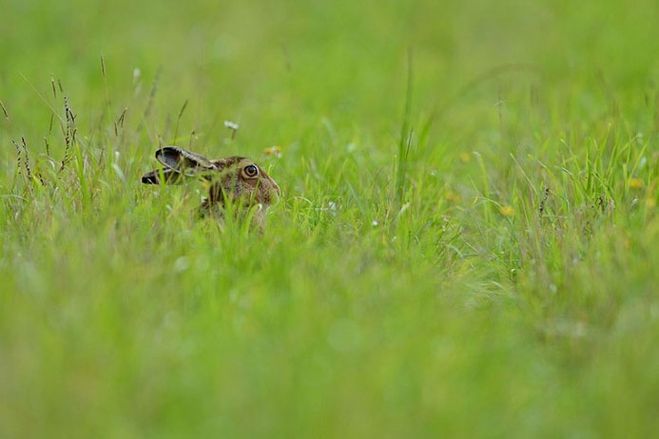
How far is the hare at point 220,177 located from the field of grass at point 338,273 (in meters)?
0.09

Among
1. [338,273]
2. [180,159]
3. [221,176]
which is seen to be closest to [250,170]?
[221,176]

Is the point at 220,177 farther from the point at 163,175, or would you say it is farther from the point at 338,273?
the point at 338,273

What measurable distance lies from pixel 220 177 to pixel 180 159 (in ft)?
0.60

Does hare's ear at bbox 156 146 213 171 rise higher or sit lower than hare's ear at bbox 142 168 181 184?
higher

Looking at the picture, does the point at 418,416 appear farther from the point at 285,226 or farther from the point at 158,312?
the point at 285,226

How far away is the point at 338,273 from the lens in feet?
14.1

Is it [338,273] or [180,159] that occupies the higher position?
[180,159]

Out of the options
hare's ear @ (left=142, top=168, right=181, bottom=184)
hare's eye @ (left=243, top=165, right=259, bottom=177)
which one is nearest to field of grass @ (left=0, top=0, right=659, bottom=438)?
hare's ear @ (left=142, top=168, right=181, bottom=184)

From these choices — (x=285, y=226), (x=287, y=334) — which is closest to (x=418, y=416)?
(x=287, y=334)

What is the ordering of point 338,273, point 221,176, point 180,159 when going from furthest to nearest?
1. point 221,176
2. point 180,159
3. point 338,273

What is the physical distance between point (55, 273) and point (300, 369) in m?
1.00

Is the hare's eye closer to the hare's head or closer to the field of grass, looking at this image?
the hare's head

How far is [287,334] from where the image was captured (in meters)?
3.83

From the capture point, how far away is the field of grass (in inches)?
139
